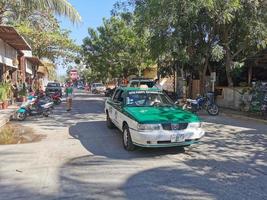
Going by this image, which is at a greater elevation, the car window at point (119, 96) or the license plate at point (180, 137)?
the car window at point (119, 96)

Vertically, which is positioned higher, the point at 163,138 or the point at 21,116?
the point at 163,138

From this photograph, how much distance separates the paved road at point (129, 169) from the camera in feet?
20.6

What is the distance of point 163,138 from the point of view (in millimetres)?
8969

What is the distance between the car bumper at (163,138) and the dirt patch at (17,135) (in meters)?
4.04

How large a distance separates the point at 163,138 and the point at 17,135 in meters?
5.89

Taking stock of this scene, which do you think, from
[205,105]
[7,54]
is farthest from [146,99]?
[7,54]

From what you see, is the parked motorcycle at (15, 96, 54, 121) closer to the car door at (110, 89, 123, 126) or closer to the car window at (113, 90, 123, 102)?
the car door at (110, 89, 123, 126)

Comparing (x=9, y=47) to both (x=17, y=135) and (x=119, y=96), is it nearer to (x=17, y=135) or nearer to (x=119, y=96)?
(x=17, y=135)

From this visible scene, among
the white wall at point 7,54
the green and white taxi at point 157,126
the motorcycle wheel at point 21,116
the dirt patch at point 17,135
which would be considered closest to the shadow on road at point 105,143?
the green and white taxi at point 157,126

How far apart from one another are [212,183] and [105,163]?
99.6 inches

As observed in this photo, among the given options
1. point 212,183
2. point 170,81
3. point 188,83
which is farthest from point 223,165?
point 170,81

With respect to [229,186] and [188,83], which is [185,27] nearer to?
[188,83]

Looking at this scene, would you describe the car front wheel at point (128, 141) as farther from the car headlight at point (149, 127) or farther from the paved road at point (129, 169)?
the car headlight at point (149, 127)

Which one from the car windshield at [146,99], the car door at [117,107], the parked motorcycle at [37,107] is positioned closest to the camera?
the car windshield at [146,99]
